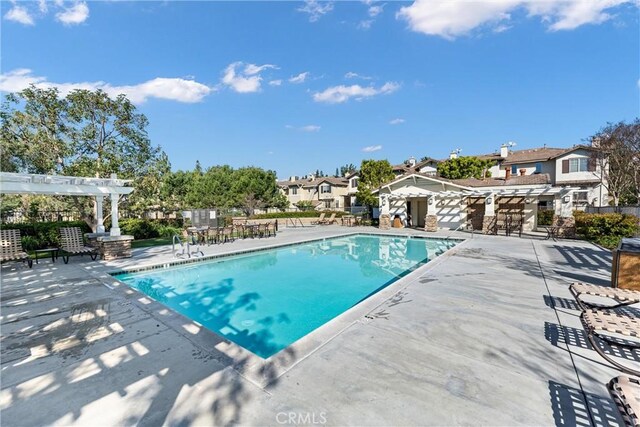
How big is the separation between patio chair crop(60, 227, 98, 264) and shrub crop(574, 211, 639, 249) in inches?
795

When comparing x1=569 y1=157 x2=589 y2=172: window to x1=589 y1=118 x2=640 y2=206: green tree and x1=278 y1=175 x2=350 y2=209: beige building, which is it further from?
x1=278 y1=175 x2=350 y2=209: beige building

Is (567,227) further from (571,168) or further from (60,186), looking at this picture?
(60,186)

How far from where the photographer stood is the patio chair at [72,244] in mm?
9977

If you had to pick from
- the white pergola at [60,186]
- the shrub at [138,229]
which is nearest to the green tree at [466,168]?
the shrub at [138,229]

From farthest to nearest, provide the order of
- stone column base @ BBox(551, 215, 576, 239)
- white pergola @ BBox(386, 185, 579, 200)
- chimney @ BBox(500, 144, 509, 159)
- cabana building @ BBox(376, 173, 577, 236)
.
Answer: chimney @ BBox(500, 144, 509, 159)
cabana building @ BBox(376, 173, 577, 236)
white pergola @ BBox(386, 185, 579, 200)
stone column base @ BBox(551, 215, 576, 239)

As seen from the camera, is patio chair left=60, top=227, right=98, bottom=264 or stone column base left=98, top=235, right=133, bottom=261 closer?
patio chair left=60, top=227, right=98, bottom=264

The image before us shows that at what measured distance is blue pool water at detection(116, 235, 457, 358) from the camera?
5762 millimetres

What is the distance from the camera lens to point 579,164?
27578 millimetres

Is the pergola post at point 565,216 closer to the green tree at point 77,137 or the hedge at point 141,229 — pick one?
the hedge at point 141,229

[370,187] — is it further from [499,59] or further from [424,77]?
[499,59]

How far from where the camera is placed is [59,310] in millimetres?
5227

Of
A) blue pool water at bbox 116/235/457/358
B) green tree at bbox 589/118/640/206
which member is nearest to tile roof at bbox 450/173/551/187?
green tree at bbox 589/118/640/206
